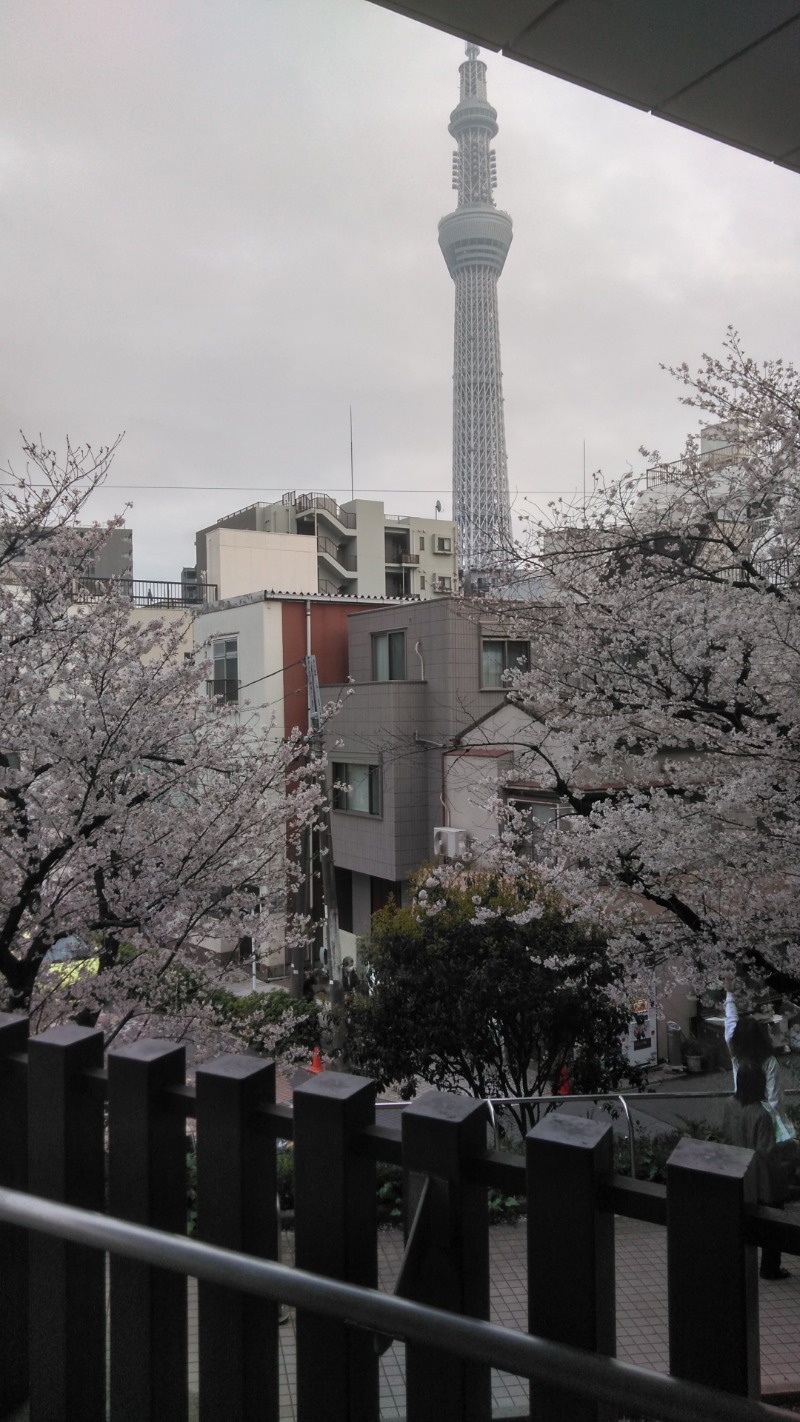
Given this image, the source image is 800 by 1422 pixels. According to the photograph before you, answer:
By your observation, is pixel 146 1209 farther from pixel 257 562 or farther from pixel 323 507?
pixel 323 507

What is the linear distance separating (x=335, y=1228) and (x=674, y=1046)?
14.1 meters

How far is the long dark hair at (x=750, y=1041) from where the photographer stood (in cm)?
715

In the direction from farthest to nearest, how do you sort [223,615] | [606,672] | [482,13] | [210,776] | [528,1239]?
1. [223,615]
2. [210,776]
3. [606,672]
4. [482,13]
5. [528,1239]

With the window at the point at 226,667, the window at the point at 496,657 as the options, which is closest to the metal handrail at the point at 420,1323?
the window at the point at 496,657

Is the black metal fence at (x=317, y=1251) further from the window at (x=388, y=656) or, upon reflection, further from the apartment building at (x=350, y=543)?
the apartment building at (x=350, y=543)

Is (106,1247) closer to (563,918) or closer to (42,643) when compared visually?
(42,643)

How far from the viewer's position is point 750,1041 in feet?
23.7

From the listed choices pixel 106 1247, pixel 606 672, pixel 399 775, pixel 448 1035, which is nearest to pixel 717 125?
pixel 106 1247

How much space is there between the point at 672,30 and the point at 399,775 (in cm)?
1532

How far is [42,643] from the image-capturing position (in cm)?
725

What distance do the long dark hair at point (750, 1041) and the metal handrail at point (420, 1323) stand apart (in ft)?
21.4

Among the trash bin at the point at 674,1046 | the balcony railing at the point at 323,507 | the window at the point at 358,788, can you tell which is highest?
the balcony railing at the point at 323,507

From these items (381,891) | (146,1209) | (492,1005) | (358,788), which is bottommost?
(381,891)

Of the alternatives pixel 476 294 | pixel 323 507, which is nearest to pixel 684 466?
pixel 323 507
